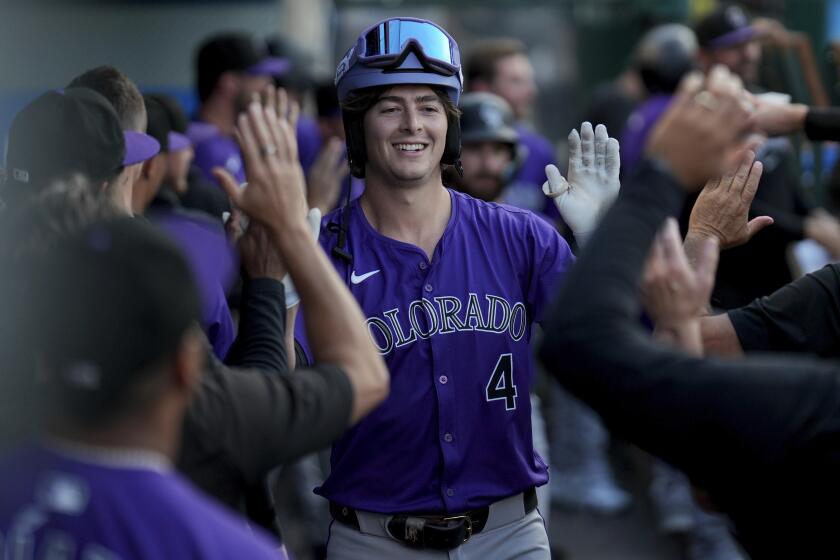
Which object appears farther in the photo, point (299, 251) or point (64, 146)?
point (64, 146)

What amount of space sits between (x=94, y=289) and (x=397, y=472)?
1.90 metres

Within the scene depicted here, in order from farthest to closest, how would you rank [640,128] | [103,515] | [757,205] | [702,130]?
[640,128]
[757,205]
[702,130]
[103,515]

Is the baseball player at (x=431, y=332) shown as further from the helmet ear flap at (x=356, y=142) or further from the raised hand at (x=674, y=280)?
the raised hand at (x=674, y=280)

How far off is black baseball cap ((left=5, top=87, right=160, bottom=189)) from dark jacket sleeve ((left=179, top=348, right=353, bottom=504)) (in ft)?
2.90

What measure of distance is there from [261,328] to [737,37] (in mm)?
5048

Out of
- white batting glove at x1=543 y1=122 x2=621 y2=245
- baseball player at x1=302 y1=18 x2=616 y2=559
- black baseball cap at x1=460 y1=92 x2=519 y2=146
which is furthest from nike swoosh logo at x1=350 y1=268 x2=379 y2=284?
black baseball cap at x1=460 y1=92 x2=519 y2=146

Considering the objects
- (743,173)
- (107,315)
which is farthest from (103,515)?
(743,173)

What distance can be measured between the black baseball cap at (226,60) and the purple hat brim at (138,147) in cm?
337

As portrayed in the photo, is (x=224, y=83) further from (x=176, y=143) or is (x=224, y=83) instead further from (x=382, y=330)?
(x=382, y=330)

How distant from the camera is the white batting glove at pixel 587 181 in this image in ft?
12.6

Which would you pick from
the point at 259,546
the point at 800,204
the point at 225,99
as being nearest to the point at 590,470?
the point at 800,204

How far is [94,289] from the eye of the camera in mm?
2020

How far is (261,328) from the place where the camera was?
9.71 ft

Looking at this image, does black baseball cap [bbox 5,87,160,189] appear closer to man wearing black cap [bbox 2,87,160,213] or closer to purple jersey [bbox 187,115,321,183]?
man wearing black cap [bbox 2,87,160,213]
